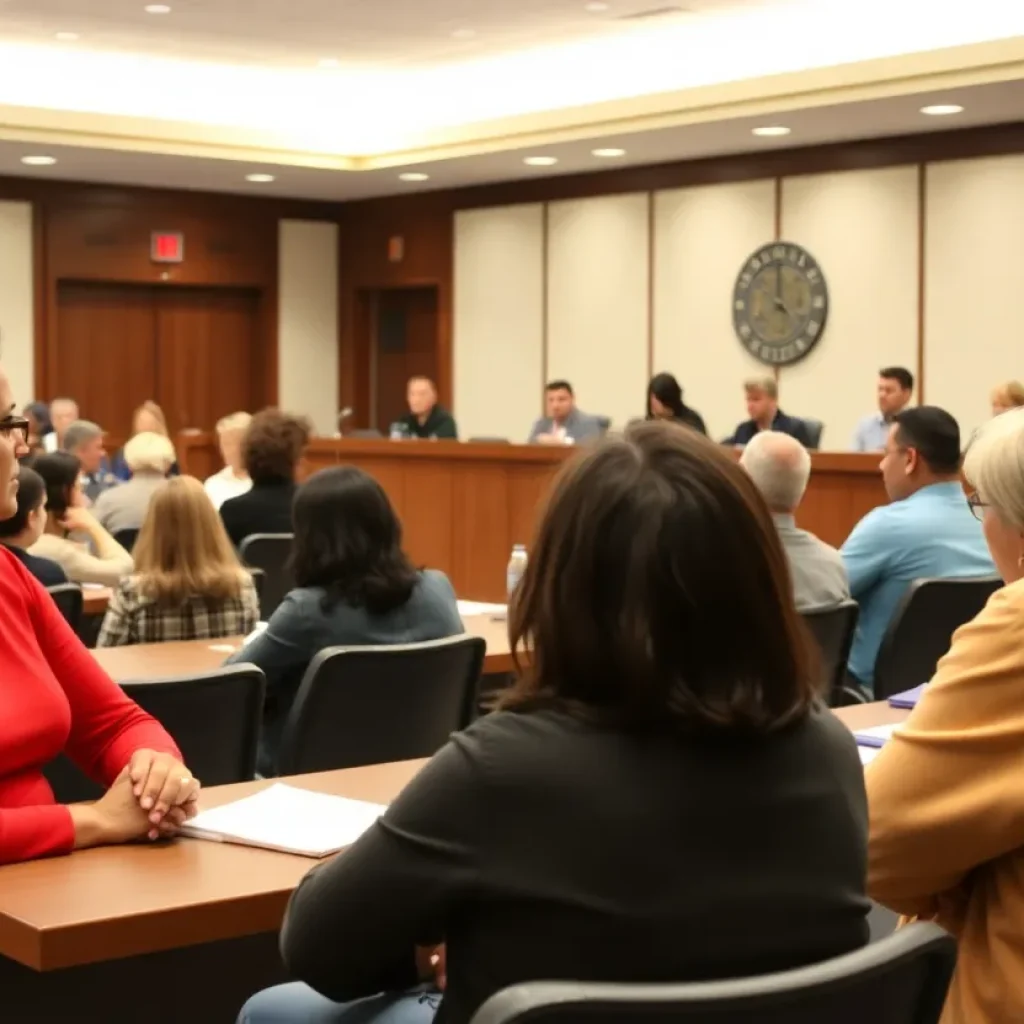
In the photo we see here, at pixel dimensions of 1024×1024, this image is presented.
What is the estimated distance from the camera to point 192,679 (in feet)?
10.6

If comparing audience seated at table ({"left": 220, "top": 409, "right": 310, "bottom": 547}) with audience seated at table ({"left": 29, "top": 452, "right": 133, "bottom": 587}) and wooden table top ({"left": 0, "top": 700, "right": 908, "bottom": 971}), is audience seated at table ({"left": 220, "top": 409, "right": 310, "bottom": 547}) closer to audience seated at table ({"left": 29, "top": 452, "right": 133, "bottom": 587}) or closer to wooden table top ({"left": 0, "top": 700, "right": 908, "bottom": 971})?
audience seated at table ({"left": 29, "top": 452, "right": 133, "bottom": 587})

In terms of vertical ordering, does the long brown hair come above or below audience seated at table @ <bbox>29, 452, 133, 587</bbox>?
above

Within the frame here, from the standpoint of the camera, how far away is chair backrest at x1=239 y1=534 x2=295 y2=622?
6387 millimetres

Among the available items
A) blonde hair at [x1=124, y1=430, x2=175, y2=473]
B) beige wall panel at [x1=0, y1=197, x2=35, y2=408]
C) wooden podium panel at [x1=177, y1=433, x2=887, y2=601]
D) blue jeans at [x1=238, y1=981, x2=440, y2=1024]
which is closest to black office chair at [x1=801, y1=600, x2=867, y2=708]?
blue jeans at [x1=238, y1=981, x2=440, y2=1024]

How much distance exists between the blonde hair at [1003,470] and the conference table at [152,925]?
97 cm

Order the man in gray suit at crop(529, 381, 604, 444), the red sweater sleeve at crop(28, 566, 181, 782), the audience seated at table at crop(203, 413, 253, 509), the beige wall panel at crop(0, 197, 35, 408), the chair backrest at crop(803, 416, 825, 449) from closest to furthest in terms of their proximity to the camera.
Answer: the red sweater sleeve at crop(28, 566, 181, 782)
the audience seated at table at crop(203, 413, 253, 509)
the chair backrest at crop(803, 416, 825, 449)
the man in gray suit at crop(529, 381, 604, 444)
the beige wall panel at crop(0, 197, 35, 408)

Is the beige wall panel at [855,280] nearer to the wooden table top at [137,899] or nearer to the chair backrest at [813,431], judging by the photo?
the chair backrest at [813,431]

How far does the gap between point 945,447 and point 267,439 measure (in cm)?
270

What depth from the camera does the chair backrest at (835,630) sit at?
14.6ft

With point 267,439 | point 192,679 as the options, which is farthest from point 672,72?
point 192,679

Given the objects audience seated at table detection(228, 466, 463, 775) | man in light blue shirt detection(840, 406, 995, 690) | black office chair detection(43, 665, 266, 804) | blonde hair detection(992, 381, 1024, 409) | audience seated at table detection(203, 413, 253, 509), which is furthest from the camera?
blonde hair detection(992, 381, 1024, 409)

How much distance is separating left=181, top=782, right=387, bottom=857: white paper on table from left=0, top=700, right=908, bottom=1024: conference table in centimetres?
2

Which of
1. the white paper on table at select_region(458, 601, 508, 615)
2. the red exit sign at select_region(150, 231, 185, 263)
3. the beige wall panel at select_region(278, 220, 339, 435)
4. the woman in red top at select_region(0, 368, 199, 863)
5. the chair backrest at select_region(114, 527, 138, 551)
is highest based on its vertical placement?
the red exit sign at select_region(150, 231, 185, 263)

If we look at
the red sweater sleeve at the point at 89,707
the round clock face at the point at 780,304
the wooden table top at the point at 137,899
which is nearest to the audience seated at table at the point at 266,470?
the red sweater sleeve at the point at 89,707
